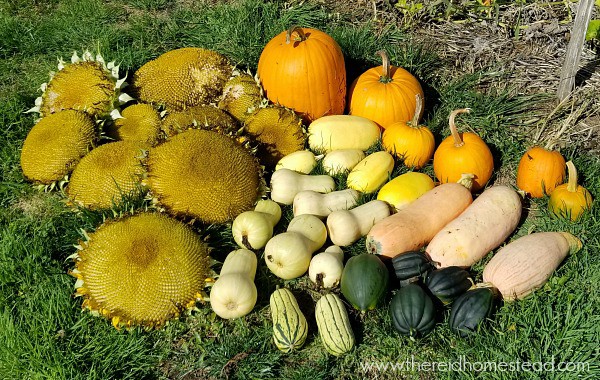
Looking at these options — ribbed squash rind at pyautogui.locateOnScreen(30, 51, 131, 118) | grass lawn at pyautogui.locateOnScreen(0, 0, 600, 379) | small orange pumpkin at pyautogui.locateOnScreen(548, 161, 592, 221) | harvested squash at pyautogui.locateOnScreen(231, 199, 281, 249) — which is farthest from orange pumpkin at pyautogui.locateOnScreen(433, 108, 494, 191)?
ribbed squash rind at pyautogui.locateOnScreen(30, 51, 131, 118)

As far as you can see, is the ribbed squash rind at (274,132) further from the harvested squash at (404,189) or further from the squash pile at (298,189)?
the harvested squash at (404,189)

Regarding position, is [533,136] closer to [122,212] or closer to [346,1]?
[346,1]

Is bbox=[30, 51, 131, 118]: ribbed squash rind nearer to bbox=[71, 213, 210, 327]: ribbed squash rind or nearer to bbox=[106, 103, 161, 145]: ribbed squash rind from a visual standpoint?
bbox=[106, 103, 161, 145]: ribbed squash rind

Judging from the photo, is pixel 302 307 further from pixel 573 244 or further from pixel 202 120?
pixel 573 244

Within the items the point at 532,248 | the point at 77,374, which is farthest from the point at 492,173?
the point at 77,374

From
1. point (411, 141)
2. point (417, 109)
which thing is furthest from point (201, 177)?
point (417, 109)

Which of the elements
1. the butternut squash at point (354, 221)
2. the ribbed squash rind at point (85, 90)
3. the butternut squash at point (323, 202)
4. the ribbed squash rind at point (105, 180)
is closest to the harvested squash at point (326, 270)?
the butternut squash at point (354, 221)

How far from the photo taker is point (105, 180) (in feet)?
14.3

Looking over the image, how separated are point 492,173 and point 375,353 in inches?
81.1

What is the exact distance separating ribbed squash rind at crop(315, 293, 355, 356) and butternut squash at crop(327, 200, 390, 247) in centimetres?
61

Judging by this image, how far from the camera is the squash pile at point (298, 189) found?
3682 mm

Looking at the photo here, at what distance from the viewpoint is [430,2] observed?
644 centimetres

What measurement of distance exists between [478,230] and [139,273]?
91.5 inches

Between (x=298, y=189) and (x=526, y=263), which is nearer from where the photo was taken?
(x=526, y=263)
